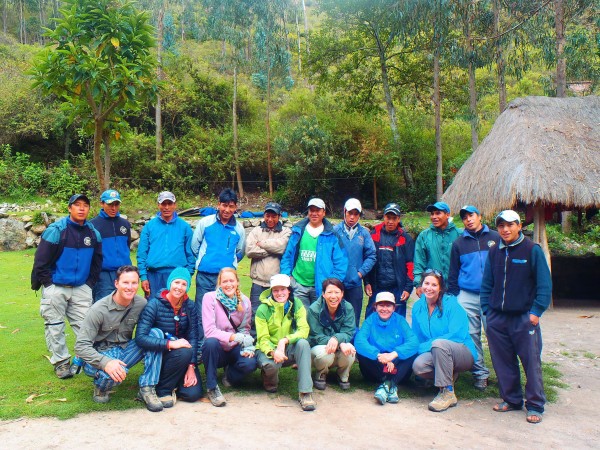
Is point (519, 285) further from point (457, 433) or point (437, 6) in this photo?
point (437, 6)

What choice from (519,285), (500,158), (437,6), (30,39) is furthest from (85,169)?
(30,39)

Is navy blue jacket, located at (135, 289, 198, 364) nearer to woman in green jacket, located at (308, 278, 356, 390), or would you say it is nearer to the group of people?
the group of people

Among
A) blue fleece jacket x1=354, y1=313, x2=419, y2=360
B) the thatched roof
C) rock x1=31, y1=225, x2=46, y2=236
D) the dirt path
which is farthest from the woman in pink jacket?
rock x1=31, y1=225, x2=46, y2=236

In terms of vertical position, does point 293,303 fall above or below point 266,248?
below

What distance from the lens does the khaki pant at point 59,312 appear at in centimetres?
500

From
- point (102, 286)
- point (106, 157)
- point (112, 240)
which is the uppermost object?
point (106, 157)

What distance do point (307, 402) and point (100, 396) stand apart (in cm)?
171

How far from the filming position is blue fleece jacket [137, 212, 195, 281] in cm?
557

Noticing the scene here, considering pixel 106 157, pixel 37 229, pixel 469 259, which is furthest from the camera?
pixel 37 229

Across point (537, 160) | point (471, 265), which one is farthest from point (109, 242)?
point (537, 160)

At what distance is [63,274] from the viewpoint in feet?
16.5

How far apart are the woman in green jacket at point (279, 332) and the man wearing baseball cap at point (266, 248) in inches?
24.6

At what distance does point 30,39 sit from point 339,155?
39210mm

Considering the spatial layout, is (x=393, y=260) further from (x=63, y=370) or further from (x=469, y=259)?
(x=63, y=370)
